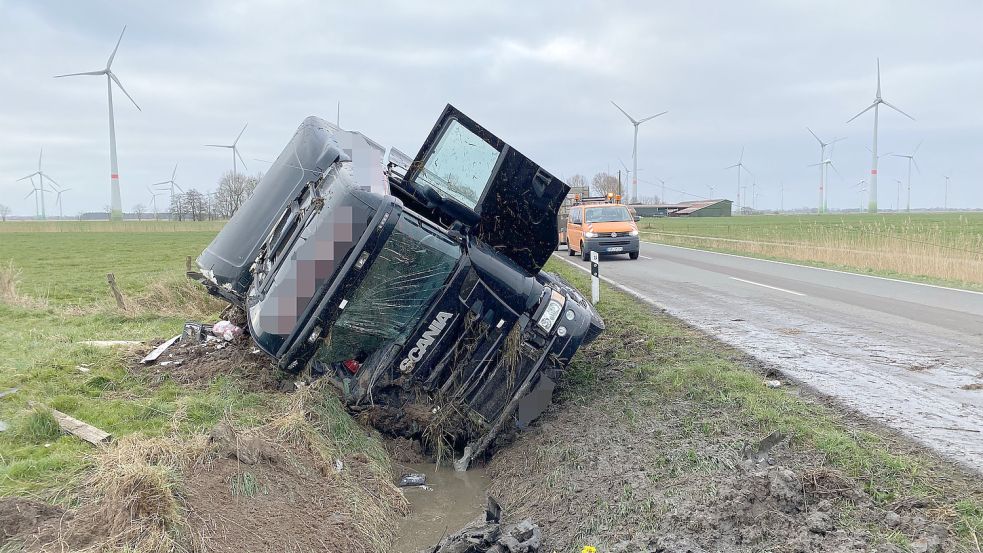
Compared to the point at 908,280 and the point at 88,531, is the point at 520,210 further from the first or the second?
the point at 908,280

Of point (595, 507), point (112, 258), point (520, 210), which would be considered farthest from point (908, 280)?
point (112, 258)

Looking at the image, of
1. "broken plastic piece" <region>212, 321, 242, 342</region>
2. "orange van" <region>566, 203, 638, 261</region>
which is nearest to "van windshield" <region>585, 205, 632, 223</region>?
"orange van" <region>566, 203, 638, 261</region>

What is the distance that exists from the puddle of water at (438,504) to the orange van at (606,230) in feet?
52.4

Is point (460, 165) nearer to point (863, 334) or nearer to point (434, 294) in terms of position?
point (434, 294)

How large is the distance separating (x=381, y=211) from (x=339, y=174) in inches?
40.6

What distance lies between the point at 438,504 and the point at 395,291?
62.9 inches

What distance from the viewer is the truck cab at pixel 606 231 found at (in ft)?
69.4

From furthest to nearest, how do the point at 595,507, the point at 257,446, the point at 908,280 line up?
1. the point at 908,280
2. the point at 257,446
3. the point at 595,507

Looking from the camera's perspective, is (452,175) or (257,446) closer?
(257,446)

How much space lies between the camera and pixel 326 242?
4.86 m

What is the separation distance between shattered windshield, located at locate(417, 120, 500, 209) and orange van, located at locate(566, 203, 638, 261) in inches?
612

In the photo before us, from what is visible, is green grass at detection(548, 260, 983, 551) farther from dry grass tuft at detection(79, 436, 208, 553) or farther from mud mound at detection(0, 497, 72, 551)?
mud mound at detection(0, 497, 72, 551)

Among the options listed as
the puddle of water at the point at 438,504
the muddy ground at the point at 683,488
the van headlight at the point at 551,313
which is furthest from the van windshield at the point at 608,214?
the puddle of water at the point at 438,504

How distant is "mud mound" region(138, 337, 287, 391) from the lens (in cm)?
638
